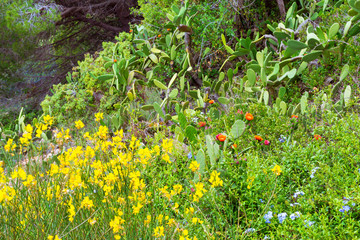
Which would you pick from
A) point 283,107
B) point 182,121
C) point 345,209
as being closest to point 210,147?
point 182,121

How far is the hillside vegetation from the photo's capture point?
1.70 metres

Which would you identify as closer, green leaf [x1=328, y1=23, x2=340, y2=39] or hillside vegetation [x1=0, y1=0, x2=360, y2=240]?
hillside vegetation [x1=0, y1=0, x2=360, y2=240]

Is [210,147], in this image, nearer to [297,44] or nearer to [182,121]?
[182,121]

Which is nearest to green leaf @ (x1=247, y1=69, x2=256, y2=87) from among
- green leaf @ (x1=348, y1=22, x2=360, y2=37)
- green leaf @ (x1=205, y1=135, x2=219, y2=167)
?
green leaf @ (x1=348, y1=22, x2=360, y2=37)

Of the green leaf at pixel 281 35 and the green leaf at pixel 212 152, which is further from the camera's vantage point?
the green leaf at pixel 281 35

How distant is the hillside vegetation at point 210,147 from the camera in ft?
5.58

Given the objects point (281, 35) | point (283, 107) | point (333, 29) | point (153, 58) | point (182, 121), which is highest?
point (333, 29)

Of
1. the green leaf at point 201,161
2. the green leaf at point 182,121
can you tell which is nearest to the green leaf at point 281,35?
the green leaf at point 182,121

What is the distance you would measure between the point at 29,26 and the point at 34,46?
5.56ft

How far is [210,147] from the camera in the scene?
2.47 metres

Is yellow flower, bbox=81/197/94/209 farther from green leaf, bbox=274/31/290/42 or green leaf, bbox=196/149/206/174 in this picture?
green leaf, bbox=274/31/290/42

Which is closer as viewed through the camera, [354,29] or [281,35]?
[354,29]

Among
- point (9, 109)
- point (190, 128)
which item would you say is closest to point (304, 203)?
point (190, 128)

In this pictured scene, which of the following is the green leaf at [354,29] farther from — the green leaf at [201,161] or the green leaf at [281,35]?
the green leaf at [201,161]
